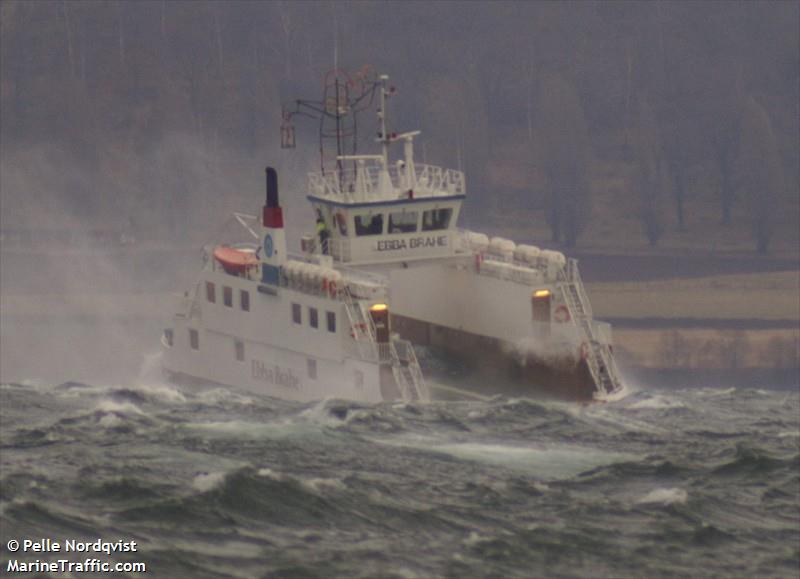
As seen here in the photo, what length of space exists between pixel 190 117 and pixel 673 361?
37562 millimetres

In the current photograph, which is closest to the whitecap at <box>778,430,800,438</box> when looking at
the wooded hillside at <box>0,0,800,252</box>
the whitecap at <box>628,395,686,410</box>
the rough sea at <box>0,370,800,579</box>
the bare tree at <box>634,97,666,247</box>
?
the rough sea at <box>0,370,800,579</box>

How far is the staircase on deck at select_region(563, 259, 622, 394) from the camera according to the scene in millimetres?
63250

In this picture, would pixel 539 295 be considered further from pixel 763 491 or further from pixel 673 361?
pixel 673 361

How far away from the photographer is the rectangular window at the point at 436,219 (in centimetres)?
6769

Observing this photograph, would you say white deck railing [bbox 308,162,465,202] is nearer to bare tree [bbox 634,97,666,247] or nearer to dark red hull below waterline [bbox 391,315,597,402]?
dark red hull below waterline [bbox 391,315,597,402]

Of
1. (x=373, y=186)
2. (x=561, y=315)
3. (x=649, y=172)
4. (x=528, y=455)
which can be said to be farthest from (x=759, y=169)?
(x=528, y=455)

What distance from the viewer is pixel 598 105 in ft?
458

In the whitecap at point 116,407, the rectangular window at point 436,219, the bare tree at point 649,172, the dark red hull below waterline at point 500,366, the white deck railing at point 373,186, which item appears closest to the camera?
the whitecap at point 116,407

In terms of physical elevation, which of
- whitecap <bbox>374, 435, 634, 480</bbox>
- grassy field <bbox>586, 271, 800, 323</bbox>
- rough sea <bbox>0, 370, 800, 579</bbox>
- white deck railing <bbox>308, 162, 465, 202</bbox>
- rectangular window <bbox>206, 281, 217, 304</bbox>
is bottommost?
grassy field <bbox>586, 271, 800, 323</bbox>

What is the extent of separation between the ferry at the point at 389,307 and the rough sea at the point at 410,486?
1876mm

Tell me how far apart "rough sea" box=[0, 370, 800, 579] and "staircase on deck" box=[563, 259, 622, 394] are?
1.02m

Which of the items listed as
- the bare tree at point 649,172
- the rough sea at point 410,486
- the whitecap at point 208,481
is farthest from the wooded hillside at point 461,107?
the whitecap at point 208,481

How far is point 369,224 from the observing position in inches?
2660

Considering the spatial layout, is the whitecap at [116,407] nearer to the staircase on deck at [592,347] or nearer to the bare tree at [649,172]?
the staircase on deck at [592,347]
